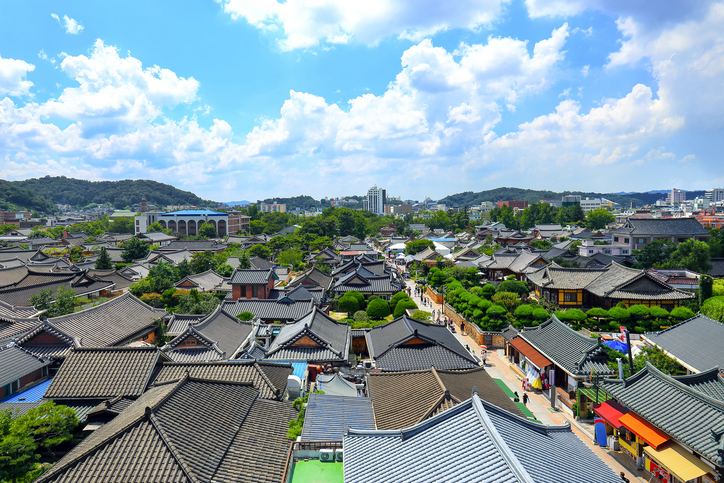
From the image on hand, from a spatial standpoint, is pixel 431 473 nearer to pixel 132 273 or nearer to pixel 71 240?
pixel 132 273

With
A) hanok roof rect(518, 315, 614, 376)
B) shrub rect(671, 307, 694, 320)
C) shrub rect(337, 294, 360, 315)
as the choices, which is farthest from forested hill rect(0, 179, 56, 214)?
shrub rect(671, 307, 694, 320)

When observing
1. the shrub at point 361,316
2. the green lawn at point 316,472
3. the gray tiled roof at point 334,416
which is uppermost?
the gray tiled roof at point 334,416

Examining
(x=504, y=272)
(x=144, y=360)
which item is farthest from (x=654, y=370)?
(x=504, y=272)

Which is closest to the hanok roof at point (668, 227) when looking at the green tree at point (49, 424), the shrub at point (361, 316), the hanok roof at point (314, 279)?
the hanok roof at point (314, 279)

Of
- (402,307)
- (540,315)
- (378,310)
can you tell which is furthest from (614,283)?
(378,310)

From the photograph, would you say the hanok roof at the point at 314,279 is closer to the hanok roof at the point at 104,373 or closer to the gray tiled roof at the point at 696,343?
the hanok roof at the point at 104,373
